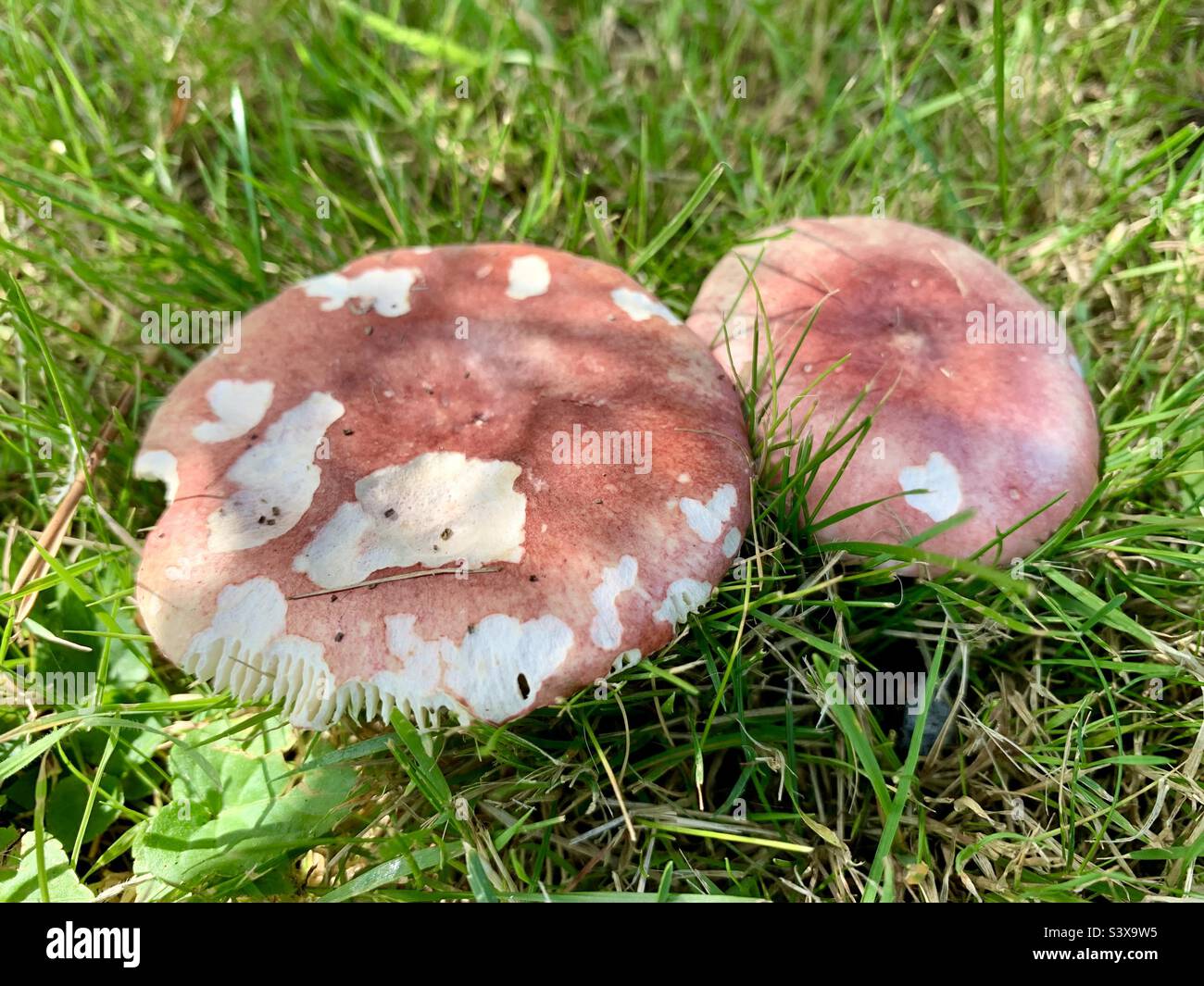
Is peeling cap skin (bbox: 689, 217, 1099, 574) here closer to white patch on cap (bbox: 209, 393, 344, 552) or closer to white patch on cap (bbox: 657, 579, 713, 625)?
white patch on cap (bbox: 657, 579, 713, 625)

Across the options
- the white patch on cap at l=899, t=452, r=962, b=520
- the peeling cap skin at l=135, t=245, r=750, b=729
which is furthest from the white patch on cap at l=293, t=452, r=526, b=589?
the white patch on cap at l=899, t=452, r=962, b=520

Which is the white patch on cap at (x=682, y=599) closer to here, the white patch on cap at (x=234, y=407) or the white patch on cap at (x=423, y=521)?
the white patch on cap at (x=423, y=521)

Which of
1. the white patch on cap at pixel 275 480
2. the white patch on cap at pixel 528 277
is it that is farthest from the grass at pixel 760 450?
the white patch on cap at pixel 275 480

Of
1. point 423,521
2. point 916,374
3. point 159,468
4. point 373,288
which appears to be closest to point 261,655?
point 423,521

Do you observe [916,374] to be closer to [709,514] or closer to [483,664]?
[709,514]
